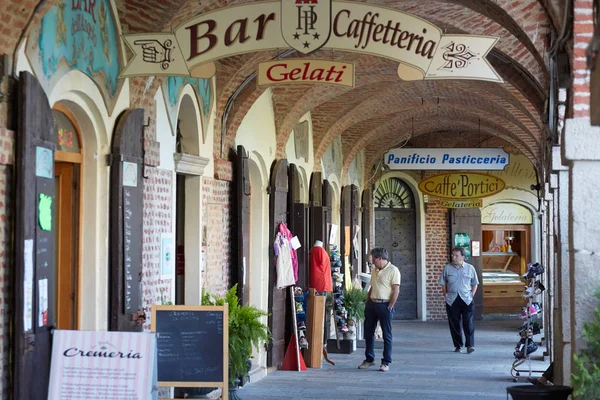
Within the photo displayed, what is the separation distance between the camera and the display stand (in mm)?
12445

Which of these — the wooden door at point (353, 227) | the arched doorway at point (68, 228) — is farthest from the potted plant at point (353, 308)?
the arched doorway at point (68, 228)

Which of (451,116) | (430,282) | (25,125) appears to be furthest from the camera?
(430,282)

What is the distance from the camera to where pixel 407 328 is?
20.2 m

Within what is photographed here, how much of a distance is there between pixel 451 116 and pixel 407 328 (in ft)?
15.4

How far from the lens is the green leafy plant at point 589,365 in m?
5.27

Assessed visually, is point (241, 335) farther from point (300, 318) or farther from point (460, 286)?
point (460, 286)

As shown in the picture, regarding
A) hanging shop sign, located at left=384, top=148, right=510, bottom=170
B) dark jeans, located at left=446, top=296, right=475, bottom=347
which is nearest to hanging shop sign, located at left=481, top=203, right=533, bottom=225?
hanging shop sign, located at left=384, top=148, right=510, bottom=170

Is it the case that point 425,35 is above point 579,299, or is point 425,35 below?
above

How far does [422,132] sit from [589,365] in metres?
15.8

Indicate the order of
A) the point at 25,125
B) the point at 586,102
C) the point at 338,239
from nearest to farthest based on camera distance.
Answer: the point at 25,125 → the point at 586,102 → the point at 338,239

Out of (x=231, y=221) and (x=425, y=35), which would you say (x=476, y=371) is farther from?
(x=425, y=35)

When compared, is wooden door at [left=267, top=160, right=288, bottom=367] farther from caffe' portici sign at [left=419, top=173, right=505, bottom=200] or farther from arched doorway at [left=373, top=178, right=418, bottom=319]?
arched doorway at [left=373, top=178, right=418, bottom=319]

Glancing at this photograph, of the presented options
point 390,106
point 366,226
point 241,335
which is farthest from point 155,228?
point 366,226

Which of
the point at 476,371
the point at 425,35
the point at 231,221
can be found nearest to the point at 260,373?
the point at 231,221
